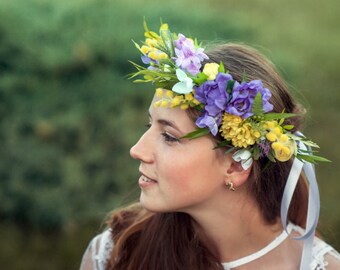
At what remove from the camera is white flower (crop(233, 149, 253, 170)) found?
87.1 inches

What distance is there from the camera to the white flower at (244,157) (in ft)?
7.26

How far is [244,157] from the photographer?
2.21m

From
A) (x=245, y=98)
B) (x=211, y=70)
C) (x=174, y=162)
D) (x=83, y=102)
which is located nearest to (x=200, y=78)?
(x=211, y=70)

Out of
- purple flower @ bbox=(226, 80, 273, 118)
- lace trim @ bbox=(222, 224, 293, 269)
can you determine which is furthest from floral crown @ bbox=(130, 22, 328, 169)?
lace trim @ bbox=(222, 224, 293, 269)

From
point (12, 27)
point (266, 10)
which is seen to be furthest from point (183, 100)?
point (266, 10)

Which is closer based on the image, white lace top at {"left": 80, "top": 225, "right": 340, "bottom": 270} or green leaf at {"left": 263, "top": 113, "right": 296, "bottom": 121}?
green leaf at {"left": 263, "top": 113, "right": 296, "bottom": 121}

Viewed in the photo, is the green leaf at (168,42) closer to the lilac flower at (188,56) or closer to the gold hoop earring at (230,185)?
the lilac flower at (188,56)

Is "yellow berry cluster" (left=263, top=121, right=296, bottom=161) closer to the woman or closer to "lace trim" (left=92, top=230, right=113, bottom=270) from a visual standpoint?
the woman

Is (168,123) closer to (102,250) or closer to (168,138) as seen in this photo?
(168,138)

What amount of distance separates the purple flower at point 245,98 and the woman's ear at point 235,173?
0.20m

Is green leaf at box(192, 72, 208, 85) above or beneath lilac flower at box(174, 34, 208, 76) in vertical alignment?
beneath

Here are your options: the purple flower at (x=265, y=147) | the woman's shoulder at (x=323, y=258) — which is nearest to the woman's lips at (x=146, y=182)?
the purple flower at (x=265, y=147)

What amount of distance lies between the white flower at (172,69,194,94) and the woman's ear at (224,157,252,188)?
285 millimetres

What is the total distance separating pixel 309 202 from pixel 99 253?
0.76 meters
